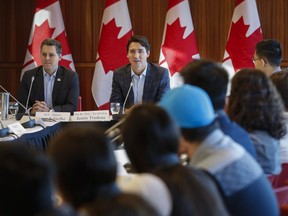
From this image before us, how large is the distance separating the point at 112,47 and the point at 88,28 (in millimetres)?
520

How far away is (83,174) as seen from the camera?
1073mm

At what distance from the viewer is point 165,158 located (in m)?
1.34

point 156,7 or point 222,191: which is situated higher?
point 156,7

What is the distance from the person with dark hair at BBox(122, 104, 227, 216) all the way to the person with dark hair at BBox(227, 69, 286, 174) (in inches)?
36.2

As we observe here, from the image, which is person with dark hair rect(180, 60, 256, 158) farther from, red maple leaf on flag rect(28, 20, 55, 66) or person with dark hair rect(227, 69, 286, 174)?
red maple leaf on flag rect(28, 20, 55, 66)

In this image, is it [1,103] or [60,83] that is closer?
[1,103]

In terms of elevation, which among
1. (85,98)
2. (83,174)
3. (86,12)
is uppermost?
(86,12)

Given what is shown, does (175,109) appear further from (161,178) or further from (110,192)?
(110,192)

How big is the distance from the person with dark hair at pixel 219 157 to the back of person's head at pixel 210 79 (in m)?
0.35

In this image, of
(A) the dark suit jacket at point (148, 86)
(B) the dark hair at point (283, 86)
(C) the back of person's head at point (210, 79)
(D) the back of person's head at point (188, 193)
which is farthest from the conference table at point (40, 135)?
(D) the back of person's head at point (188, 193)

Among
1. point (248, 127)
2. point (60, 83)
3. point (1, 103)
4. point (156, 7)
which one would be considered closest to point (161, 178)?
point (248, 127)

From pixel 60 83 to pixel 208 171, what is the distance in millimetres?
3571

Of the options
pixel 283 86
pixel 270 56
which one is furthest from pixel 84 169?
pixel 270 56

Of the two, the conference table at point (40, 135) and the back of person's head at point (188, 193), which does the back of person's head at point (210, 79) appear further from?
the conference table at point (40, 135)
